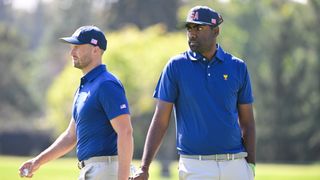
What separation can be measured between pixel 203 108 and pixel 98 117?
837 millimetres

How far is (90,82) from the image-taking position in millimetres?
6812

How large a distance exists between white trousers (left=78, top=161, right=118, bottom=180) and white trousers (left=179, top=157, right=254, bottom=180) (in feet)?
1.76

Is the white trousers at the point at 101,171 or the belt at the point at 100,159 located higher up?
the belt at the point at 100,159

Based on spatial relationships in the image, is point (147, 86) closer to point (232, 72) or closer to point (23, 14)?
point (232, 72)

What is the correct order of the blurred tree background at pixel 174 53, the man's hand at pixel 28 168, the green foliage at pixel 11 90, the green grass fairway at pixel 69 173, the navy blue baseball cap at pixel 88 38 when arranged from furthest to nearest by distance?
the green foliage at pixel 11 90 < the blurred tree background at pixel 174 53 < the green grass fairway at pixel 69 173 < the man's hand at pixel 28 168 < the navy blue baseball cap at pixel 88 38

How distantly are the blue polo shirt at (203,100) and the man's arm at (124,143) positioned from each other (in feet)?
1.10

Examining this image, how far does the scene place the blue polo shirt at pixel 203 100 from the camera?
21.2ft

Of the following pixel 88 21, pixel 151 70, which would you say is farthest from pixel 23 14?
pixel 151 70

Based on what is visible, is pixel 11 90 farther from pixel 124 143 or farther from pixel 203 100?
pixel 203 100

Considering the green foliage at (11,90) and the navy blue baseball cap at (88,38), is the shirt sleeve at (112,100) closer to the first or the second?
the navy blue baseball cap at (88,38)

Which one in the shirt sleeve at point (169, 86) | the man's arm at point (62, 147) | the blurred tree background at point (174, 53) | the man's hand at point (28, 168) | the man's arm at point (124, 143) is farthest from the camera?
the blurred tree background at point (174, 53)

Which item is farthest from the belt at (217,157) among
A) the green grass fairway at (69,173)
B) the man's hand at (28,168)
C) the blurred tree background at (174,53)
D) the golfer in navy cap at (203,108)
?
the blurred tree background at (174,53)

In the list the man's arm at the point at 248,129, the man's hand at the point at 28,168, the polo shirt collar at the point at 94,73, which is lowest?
the man's hand at the point at 28,168

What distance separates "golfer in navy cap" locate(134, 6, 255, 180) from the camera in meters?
6.45
